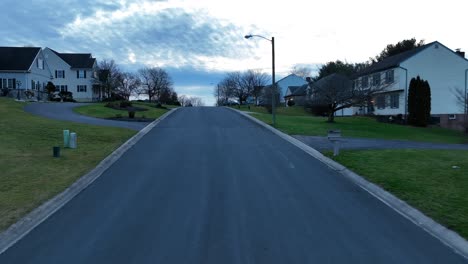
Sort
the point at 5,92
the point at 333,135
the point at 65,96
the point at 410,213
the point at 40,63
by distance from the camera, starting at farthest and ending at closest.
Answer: the point at 65,96 < the point at 40,63 < the point at 5,92 < the point at 333,135 < the point at 410,213

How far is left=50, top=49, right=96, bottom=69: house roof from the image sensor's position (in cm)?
7738

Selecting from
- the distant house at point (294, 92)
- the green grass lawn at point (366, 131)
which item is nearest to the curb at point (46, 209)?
the green grass lawn at point (366, 131)

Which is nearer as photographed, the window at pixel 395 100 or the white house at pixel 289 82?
the window at pixel 395 100

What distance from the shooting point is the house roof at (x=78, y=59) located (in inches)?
3046

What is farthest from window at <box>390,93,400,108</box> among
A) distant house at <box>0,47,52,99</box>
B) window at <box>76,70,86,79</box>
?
window at <box>76,70,86,79</box>

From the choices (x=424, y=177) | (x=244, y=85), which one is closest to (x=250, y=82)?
(x=244, y=85)

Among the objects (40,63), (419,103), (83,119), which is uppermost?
(40,63)

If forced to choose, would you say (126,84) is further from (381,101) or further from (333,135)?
(333,135)

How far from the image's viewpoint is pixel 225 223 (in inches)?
312

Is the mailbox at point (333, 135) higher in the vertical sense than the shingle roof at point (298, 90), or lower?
lower

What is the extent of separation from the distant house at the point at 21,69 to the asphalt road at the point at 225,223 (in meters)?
48.6

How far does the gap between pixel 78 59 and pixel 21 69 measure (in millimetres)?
23583

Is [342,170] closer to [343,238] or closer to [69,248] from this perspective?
[343,238]

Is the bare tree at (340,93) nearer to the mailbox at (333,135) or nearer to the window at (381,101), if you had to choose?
the window at (381,101)
